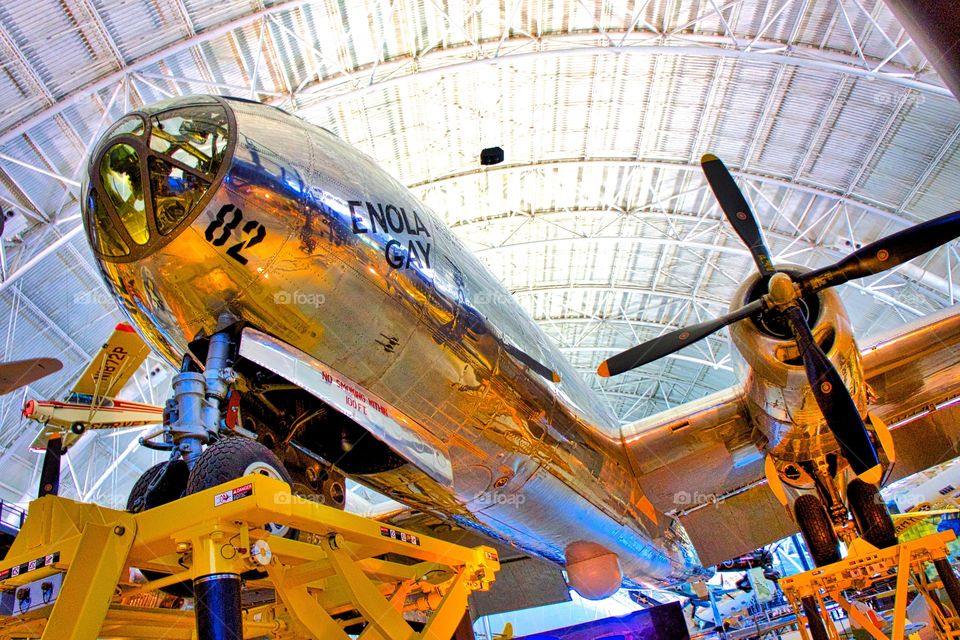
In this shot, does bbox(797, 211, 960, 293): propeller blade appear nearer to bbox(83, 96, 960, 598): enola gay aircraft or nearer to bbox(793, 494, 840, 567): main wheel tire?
bbox(83, 96, 960, 598): enola gay aircraft

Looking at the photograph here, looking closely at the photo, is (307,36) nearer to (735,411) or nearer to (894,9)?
(735,411)

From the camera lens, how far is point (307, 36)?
1501 centimetres

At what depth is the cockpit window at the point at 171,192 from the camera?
4.09m

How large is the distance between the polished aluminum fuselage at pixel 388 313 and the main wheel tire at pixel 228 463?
0.84 metres

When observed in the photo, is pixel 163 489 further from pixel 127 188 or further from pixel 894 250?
pixel 894 250

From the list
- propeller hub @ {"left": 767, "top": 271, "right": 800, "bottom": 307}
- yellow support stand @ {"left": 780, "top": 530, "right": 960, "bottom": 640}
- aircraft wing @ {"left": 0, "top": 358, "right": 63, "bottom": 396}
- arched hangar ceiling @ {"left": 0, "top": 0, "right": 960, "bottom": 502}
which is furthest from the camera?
arched hangar ceiling @ {"left": 0, "top": 0, "right": 960, "bottom": 502}

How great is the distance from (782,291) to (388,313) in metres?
4.20

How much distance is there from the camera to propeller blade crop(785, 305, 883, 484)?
6434mm

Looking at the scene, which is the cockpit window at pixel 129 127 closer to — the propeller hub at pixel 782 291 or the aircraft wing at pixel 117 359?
the propeller hub at pixel 782 291

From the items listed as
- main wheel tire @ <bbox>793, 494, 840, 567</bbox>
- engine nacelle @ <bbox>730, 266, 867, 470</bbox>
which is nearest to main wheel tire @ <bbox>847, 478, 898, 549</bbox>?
main wheel tire @ <bbox>793, 494, 840, 567</bbox>

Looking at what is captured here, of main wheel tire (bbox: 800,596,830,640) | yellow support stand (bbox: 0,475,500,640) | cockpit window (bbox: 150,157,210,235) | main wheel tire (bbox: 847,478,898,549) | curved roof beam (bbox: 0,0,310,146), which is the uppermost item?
curved roof beam (bbox: 0,0,310,146)

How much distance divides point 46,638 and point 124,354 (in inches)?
A: 417

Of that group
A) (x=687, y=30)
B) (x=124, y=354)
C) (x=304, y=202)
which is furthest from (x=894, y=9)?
(x=687, y=30)

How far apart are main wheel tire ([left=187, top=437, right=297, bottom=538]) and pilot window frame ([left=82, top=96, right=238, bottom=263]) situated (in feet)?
4.22
